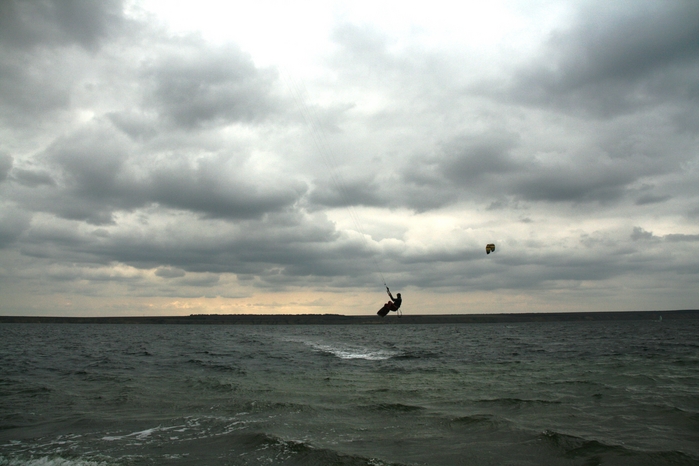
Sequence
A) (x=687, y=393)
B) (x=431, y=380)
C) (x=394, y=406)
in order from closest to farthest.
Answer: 1. (x=394, y=406)
2. (x=687, y=393)
3. (x=431, y=380)

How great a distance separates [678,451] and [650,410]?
5.04 meters

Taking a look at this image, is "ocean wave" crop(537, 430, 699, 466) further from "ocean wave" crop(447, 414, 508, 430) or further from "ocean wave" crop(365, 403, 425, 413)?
"ocean wave" crop(365, 403, 425, 413)

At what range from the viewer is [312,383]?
24438mm

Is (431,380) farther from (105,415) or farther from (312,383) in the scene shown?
(105,415)

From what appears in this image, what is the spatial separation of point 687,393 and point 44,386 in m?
30.0

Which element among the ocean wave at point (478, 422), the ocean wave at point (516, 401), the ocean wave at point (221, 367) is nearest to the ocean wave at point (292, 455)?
the ocean wave at point (478, 422)

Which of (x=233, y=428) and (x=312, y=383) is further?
(x=312, y=383)

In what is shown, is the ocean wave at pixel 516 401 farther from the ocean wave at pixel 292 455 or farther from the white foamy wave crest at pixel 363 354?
the white foamy wave crest at pixel 363 354

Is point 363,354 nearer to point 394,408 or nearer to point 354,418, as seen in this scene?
point 394,408

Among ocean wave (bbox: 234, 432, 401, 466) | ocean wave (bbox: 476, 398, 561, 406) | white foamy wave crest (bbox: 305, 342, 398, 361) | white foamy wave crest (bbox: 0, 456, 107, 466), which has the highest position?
ocean wave (bbox: 476, 398, 561, 406)

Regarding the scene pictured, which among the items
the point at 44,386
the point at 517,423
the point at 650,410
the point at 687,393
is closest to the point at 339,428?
the point at 517,423

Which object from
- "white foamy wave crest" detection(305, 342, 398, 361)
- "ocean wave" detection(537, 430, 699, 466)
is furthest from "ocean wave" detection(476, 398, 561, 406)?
"white foamy wave crest" detection(305, 342, 398, 361)

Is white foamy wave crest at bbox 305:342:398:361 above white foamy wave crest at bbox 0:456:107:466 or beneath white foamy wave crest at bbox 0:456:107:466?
beneath

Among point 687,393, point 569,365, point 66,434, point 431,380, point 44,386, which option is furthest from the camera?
point 569,365
